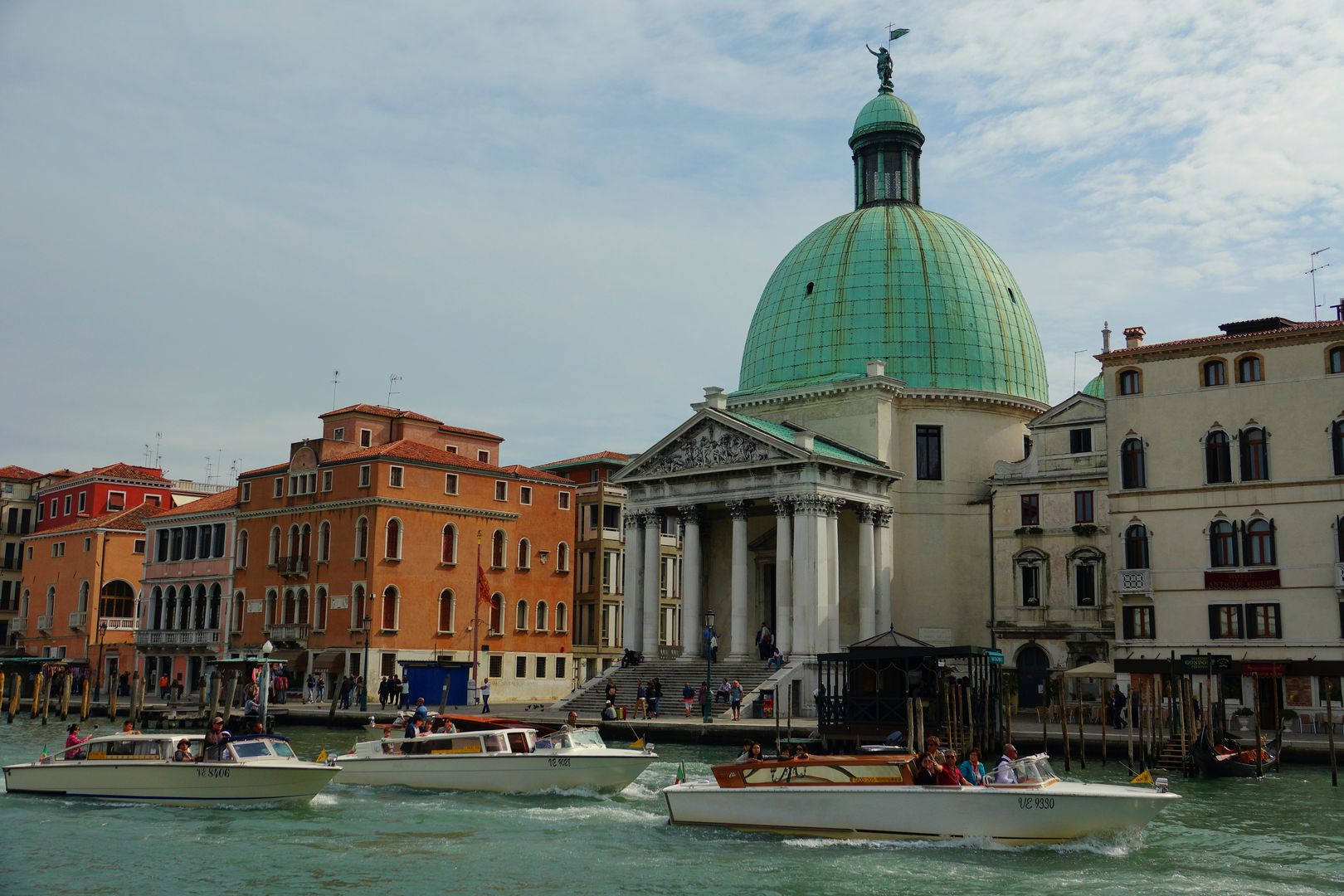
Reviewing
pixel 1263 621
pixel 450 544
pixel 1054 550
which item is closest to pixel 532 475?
pixel 450 544

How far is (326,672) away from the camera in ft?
174

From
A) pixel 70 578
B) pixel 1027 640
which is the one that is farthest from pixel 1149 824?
pixel 70 578

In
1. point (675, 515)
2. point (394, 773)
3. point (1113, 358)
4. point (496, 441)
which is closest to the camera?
point (394, 773)

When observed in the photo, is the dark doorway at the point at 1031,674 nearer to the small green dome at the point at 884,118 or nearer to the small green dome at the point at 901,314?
the small green dome at the point at 901,314

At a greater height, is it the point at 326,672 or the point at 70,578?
the point at 70,578

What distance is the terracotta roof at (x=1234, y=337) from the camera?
37.8m

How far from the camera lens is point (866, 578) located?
1908 inches

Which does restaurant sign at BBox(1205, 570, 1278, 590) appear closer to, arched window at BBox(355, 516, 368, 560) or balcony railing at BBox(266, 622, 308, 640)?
arched window at BBox(355, 516, 368, 560)

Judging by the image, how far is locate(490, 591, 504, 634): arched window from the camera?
186 feet

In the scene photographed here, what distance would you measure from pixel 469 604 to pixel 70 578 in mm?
24422

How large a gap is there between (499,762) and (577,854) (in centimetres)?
634

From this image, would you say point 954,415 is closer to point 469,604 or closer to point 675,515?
point 675,515

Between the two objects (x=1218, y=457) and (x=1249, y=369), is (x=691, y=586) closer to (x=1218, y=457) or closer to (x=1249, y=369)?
(x=1218, y=457)

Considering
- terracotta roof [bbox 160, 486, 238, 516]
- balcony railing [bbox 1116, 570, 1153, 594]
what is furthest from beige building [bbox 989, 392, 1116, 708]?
terracotta roof [bbox 160, 486, 238, 516]
